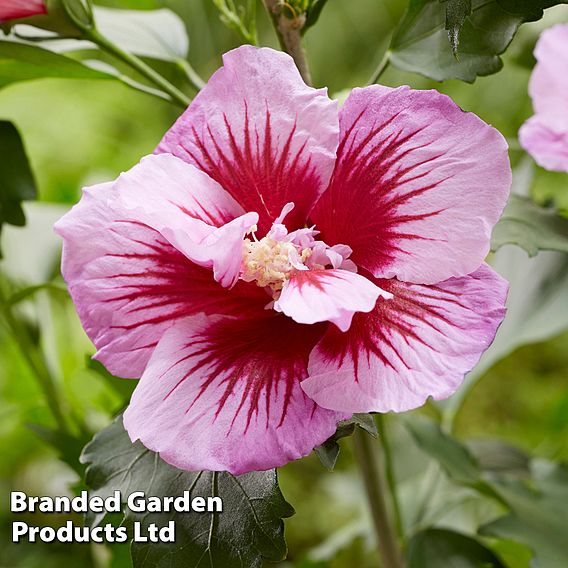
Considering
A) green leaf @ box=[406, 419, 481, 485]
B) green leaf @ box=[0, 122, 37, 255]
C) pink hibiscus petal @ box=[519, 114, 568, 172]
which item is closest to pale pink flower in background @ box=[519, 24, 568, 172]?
pink hibiscus petal @ box=[519, 114, 568, 172]

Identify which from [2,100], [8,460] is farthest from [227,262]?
[2,100]

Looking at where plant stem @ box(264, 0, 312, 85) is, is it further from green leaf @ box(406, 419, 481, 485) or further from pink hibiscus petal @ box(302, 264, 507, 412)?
green leaf @ box(406, 419, 481, 485)

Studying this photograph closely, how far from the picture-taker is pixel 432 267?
13.7 inches

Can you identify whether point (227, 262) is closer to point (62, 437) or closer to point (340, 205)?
point (340, 205)

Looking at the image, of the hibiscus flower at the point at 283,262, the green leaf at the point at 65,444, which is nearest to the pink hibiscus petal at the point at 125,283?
the hibiscus flower at the point at 283,262

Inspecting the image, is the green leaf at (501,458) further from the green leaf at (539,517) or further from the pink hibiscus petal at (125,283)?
the pink hibiscus petal at (125,283)

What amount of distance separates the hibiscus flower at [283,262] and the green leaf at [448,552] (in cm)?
27

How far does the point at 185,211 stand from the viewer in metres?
0.36

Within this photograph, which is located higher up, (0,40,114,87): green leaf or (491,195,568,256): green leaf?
(0,40,114,87): green leaf

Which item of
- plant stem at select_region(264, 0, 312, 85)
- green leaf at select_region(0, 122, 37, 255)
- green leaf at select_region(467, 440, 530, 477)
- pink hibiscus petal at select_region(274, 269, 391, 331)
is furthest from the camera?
green leaf at select_region(467, 440, 530, 477)

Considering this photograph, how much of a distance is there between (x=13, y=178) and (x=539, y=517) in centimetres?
44

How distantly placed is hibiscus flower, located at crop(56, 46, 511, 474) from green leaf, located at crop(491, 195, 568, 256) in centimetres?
7

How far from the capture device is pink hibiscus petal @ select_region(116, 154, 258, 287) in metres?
0.33

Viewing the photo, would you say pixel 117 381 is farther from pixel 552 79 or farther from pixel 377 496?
pixel 552 79
